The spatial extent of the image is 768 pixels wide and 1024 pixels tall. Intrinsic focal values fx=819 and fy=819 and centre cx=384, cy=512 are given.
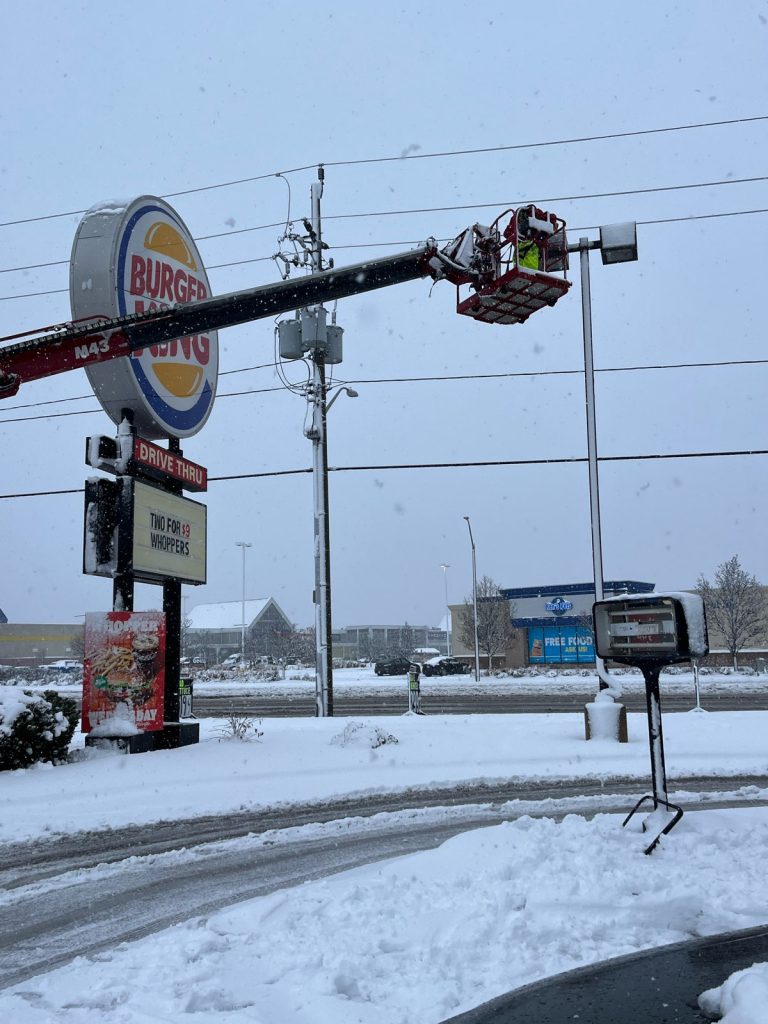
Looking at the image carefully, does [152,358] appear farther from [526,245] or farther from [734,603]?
[734,603]

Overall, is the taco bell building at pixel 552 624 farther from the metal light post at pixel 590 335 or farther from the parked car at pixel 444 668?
the metal light post at pixel 590 335

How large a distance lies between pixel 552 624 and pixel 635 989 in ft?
163

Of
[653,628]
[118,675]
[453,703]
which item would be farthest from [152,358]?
[453,703]

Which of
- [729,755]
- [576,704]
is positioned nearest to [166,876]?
[729,755]

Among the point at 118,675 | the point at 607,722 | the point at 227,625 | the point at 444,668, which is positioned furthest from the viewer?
the point at 227,625

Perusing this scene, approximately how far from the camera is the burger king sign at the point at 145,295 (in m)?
12.3

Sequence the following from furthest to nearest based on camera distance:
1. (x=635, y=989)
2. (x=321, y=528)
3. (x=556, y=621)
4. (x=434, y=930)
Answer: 1. (x=556, y=621)
2. (x=321, y=528)
3. (x=434, y=930)
4. (x=635, y=989)

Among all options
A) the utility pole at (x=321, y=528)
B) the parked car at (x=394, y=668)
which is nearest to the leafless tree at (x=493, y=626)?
the parked car at (x=394, y=668)

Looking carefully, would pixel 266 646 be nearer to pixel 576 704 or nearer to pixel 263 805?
pixel 576 704

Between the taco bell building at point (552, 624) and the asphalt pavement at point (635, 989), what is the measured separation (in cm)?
4549

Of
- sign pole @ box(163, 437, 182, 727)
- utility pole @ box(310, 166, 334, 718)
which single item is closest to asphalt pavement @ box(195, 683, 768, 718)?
utility pole @ box(310, 166, 334, 718)

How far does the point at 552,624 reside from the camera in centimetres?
5172

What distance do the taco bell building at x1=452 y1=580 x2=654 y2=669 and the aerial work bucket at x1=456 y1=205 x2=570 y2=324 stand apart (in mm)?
38984

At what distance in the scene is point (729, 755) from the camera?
1205cm
